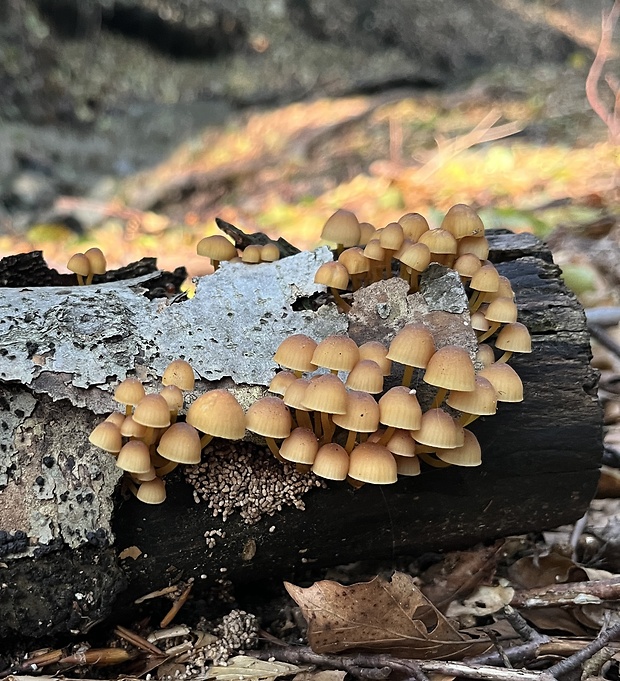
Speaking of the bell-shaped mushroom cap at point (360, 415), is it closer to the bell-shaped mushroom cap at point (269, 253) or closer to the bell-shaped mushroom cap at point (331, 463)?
the bell-shaped mushroom cap at point (331, 463)

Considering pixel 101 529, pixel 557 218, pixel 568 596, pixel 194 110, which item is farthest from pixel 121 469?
pixel 194 110

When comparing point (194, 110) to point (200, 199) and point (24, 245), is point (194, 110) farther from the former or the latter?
point (24, 245)

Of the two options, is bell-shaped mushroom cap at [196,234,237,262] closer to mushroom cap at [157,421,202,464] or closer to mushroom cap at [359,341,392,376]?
mushroom cap at [359,341,392,376]

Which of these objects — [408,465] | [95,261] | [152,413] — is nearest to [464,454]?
[408,465]

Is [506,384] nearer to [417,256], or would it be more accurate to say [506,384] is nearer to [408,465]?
[408,465]

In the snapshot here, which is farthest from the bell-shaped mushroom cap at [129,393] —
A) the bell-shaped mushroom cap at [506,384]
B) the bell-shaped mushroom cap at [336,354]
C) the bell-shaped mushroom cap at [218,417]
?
the bell-shaped mushroom cap at [506,384]

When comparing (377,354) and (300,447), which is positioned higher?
(377,354)
